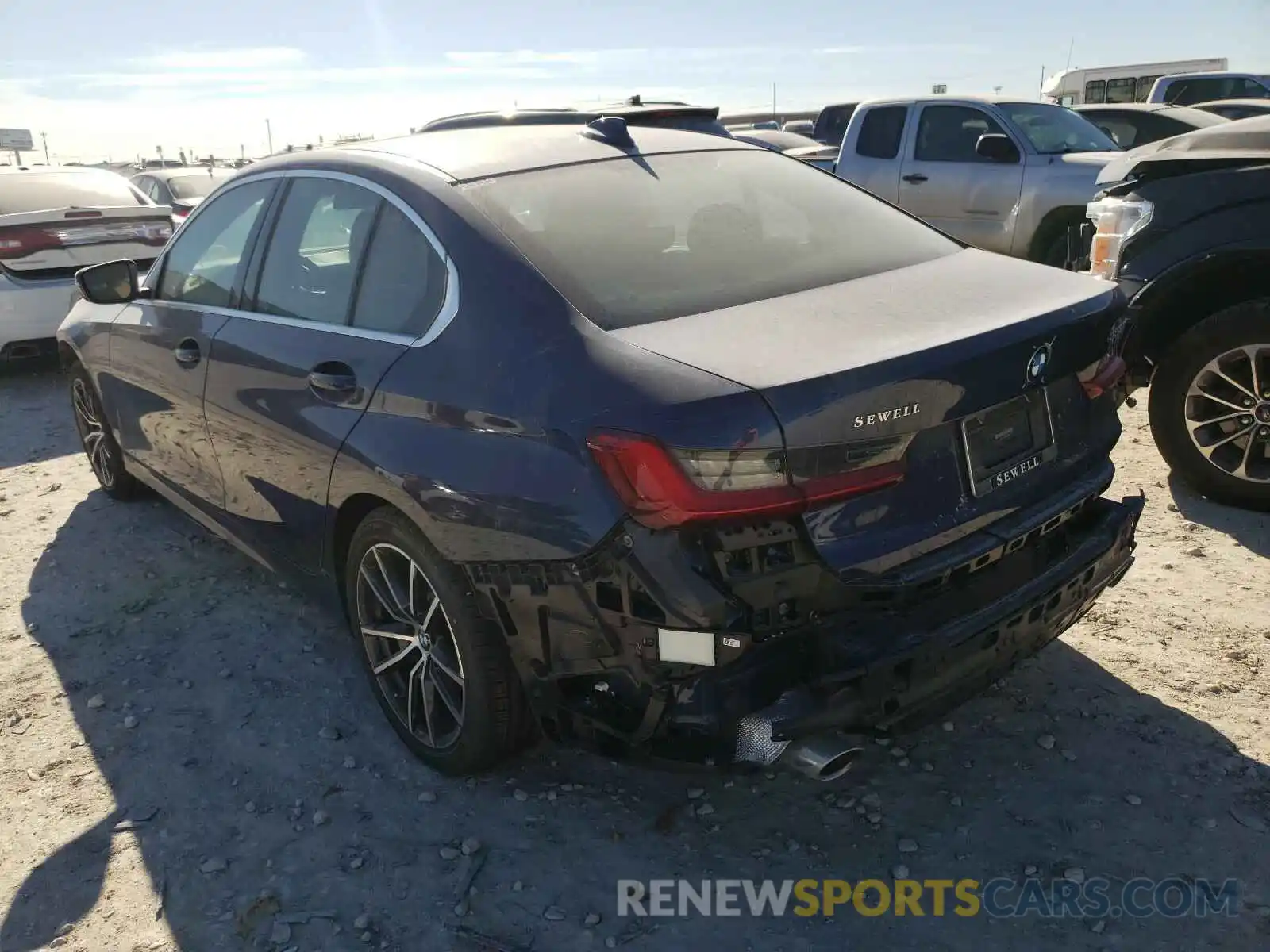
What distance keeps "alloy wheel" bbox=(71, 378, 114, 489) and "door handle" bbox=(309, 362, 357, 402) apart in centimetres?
276

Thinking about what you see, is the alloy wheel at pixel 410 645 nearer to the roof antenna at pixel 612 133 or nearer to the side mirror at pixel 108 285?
the roof antenna at pixel 612 133

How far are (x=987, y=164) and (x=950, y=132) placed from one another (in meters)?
0.60

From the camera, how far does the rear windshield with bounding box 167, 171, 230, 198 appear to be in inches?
497

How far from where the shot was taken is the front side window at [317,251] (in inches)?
122

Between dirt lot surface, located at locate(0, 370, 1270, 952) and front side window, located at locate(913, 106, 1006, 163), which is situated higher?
front side window, located at locate(913, 106, 1006, 163)

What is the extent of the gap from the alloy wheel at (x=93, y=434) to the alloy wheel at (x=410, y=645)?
2.86 metres

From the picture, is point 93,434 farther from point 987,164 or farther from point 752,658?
point 987,164

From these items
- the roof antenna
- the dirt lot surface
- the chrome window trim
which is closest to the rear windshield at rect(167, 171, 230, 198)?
the chrome window trim

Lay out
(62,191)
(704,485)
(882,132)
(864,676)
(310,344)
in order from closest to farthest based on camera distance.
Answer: (704,485) → (864,676) → (310,344) → (62,191) → (882,132)

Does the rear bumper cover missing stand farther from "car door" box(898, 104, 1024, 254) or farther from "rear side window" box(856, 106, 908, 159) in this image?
"rear side window" box(856, 106, 908, 159)

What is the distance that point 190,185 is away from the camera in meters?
12.9

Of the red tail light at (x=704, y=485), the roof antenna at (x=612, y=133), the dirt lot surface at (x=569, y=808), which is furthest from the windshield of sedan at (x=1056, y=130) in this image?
the red tail light at (x=704, y=485)

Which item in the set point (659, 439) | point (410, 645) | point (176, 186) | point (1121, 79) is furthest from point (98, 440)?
point (1121, 79)

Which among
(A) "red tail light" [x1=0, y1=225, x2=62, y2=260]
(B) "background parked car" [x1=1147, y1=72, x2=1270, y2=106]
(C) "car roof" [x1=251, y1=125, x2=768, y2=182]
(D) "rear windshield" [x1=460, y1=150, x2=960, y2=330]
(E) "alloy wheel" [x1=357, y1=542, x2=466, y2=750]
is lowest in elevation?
(E) "alloy wheel" [x1=357, y1=542, x2=466, y2=750]
